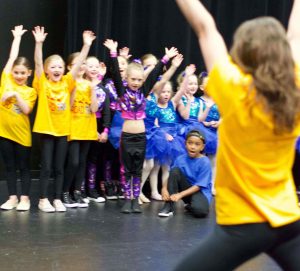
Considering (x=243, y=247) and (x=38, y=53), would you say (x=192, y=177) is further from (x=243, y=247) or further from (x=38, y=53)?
(x=243, y=247)

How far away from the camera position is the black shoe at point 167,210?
4879mm

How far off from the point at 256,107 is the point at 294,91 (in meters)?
0.11

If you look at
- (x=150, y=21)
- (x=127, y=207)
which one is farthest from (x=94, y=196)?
(x=150, y=21)

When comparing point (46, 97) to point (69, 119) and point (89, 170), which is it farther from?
point (89, 170)

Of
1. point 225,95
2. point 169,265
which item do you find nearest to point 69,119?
point 169,265

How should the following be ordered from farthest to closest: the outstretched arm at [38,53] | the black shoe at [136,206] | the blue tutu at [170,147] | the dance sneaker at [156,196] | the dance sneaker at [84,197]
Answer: the dance sneaker at [156,196] < the blue tutu at [170,147] < the dance sneaker at [84,197] < the black shoe at [136,206] < the outstretched arm at [38,53]

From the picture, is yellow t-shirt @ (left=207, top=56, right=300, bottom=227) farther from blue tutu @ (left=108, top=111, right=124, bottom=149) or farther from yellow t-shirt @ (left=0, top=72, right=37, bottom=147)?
blue tutu @ (left=108, top=111, right=124, bottom=149)

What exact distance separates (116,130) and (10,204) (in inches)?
44.8

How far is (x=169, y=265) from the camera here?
346 cm

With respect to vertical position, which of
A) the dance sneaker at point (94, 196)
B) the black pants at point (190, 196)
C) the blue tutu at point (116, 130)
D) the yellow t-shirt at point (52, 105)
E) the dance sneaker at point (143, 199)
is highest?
the yellow t-shirt at point (52, 105)

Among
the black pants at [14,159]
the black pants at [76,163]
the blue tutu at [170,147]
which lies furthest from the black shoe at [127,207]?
the black pants at [14,159]

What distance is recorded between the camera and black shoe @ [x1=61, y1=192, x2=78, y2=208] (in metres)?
5.03

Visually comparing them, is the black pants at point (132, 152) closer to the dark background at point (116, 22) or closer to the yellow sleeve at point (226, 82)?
the dark background at point (116, 22)

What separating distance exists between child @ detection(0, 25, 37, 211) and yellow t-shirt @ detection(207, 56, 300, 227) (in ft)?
10.3
